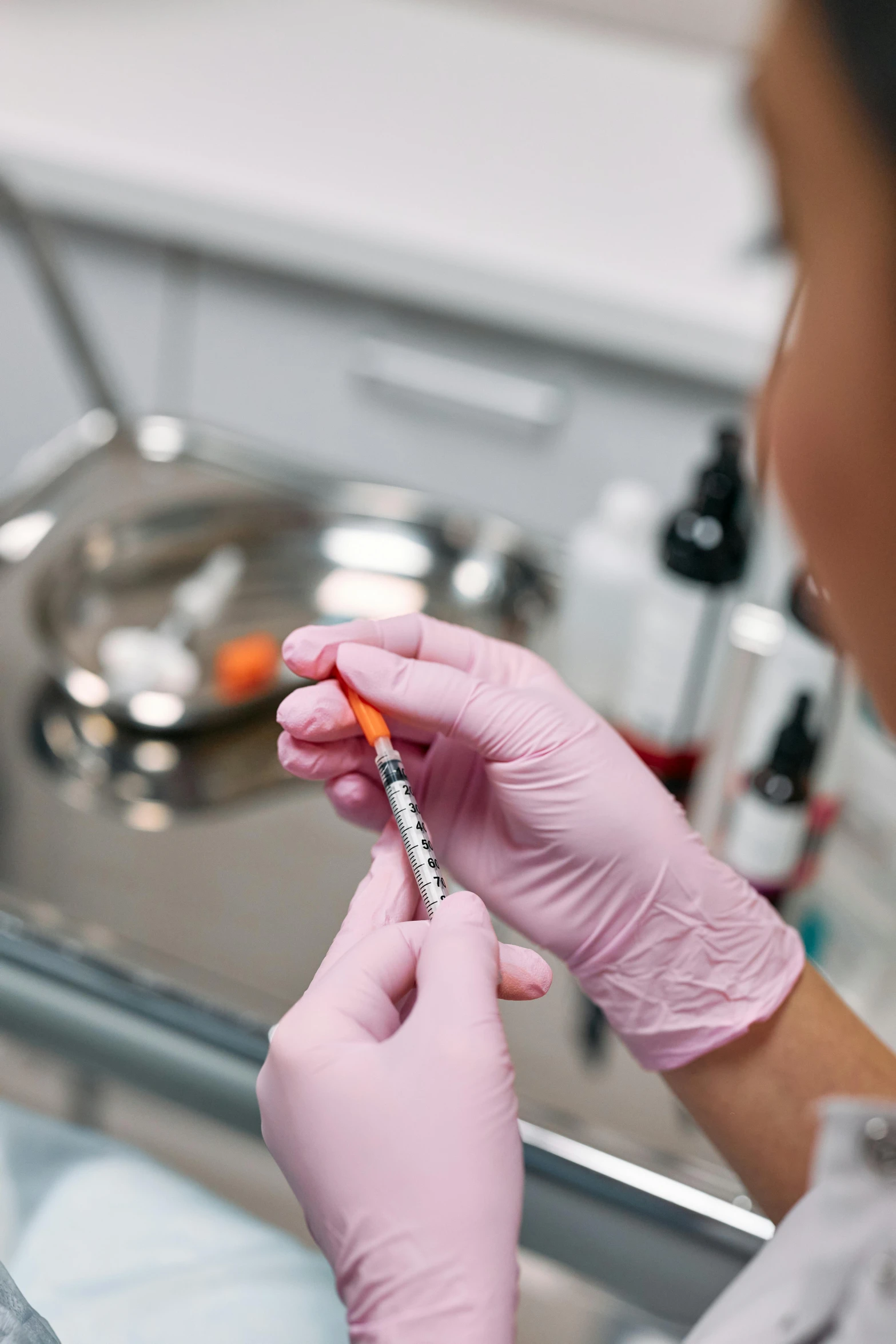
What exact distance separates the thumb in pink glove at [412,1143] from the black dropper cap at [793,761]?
1.05 feet

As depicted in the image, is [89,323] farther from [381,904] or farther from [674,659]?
[381,904]

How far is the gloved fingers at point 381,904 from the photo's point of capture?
1.71 ft

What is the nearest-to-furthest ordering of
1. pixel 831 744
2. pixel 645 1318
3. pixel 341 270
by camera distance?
1. pixel 645 1318
2. pixel 831 744
3. pixel 341 270

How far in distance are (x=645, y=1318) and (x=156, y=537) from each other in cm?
71

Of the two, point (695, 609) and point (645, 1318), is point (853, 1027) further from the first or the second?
point (695, 609)

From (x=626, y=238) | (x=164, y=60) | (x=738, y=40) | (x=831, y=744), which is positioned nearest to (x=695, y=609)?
(x=831, y=744)

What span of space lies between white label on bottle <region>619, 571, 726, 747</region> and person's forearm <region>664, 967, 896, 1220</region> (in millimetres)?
248

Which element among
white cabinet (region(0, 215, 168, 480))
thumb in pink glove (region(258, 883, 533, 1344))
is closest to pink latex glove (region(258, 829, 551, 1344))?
thumb in pink glove (region(258, 883, 533, 1344))

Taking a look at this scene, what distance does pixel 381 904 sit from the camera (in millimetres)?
526

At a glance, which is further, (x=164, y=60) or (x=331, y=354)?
(x=164, y=60)

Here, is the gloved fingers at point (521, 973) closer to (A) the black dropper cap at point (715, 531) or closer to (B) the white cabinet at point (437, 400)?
(A) the black dropper cap at point (715, 531)

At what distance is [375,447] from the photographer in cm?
159

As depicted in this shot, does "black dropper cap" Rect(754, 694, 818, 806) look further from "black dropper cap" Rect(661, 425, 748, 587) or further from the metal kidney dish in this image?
the metal kidney dish

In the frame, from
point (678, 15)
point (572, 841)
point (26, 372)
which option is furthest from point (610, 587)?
point (678, 15)
